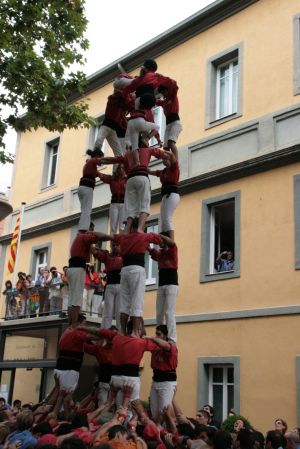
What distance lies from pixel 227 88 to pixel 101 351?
31.8 feet

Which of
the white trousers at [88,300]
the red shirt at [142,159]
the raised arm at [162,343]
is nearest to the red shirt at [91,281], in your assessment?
the white trousers at [88,300]

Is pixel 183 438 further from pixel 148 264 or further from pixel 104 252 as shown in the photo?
pixel 148 264

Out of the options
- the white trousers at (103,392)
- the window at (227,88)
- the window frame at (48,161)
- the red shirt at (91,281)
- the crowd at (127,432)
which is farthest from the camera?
the window frame at (48,161)

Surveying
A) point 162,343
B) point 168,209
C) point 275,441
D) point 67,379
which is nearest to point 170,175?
point 168,209

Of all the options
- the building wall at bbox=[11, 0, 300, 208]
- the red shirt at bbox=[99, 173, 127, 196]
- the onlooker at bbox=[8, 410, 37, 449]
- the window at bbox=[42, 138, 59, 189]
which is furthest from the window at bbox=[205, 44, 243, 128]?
the onlooker at bbox=[8, 410, 37, 449]

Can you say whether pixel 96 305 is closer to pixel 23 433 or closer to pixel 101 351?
pixel 101 351

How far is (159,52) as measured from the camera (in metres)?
17.9

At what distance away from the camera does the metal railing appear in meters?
14.9

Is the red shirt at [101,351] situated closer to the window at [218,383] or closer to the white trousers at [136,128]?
the white trousers at [136,128]

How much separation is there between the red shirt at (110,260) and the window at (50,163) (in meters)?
12.8

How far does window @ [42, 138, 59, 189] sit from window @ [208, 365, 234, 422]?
10.5m

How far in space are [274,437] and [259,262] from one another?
6767mm

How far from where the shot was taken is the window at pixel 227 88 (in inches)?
615

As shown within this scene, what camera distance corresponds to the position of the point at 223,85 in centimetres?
→ 1608
